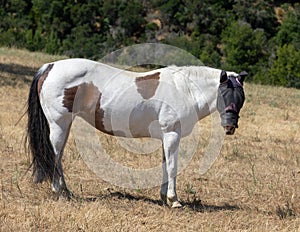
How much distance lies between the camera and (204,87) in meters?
5.73

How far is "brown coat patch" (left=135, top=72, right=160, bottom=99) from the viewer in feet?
18.6

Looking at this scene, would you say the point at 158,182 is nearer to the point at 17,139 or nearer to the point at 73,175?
the point at 73,175

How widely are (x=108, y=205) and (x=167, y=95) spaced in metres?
Result: 1.24

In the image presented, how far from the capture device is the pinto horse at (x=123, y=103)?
18.6ft

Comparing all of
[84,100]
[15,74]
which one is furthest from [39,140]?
[15,74]

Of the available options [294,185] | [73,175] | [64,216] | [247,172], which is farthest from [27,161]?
[294,185]

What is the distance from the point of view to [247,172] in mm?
7355

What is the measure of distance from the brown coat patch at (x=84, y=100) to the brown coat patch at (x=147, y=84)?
1.36 feet

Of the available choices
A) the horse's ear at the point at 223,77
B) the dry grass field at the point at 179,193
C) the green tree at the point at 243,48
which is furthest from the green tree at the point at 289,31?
the horse's ear at the point at 223,77

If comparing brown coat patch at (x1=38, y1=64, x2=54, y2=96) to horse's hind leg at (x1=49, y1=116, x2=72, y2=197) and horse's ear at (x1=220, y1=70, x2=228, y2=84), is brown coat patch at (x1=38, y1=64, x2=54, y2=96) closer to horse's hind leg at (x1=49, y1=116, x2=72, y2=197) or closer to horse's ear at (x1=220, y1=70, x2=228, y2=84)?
horse's hind leg at (x1=49, y1=116, x2=72, y2=197)

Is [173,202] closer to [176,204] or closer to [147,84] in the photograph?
[176,204]

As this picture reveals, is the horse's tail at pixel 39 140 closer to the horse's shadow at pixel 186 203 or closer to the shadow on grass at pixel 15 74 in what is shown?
the horse's shadow at pixel 186 203

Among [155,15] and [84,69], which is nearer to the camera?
[84,69]

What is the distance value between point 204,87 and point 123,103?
2.76 ft
